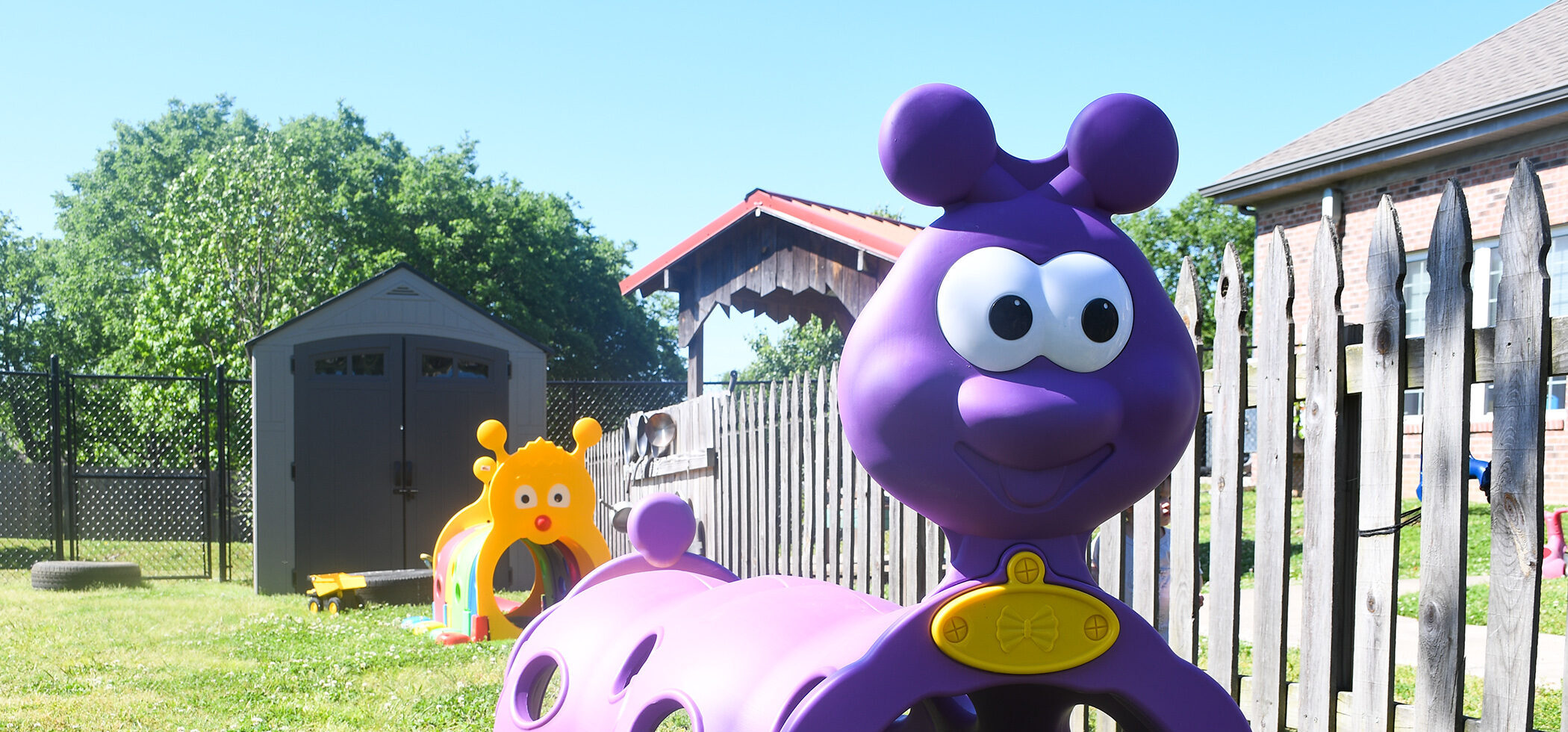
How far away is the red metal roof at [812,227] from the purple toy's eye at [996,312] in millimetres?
4248

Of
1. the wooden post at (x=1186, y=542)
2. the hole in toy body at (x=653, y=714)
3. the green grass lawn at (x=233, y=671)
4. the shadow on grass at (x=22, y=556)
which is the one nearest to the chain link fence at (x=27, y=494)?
the shadow on grass at (x=22, y=556)

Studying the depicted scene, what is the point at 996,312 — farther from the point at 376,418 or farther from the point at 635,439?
the point at 376,418

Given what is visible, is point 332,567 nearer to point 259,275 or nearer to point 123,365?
point 259,275

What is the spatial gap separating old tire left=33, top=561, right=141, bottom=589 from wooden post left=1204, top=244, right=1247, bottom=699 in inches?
445

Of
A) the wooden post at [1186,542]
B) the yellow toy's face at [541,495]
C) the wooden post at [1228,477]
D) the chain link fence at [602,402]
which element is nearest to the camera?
the wooden post at [1228,477]

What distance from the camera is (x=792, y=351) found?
3591 centimetres

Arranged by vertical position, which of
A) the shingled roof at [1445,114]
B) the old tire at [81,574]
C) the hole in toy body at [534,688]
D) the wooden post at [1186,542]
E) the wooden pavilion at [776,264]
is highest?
the shingled roof at [1445,114]

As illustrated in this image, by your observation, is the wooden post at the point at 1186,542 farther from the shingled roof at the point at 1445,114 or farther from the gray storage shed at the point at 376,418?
the shingled roof at the point at 1445,114

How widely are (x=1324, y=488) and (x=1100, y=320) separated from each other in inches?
51.2

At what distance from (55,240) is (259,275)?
24711 mm

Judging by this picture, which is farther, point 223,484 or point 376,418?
point 223,484

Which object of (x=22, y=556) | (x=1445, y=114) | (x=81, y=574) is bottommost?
(x=22, y=556)

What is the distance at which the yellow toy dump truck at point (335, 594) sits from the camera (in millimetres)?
9320

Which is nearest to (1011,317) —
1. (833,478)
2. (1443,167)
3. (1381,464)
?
(1381,464)
